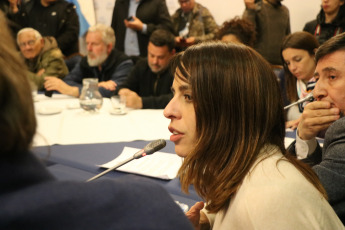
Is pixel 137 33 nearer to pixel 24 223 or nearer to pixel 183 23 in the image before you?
pixel 183 23

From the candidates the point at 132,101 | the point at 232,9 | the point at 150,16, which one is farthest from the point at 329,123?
the point at 232,9

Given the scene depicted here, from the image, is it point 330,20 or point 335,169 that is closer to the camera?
point 335,169

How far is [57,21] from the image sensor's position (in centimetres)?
456

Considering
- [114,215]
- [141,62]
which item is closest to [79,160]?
[114,215]

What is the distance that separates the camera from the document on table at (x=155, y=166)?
4.78ft

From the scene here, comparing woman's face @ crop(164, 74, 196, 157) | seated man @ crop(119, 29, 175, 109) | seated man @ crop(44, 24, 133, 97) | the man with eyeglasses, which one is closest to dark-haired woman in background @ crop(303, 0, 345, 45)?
the man with eyeglasses

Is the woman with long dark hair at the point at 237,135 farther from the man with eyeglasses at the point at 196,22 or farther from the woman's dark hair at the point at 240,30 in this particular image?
the man with eyeglasses at the point at 196,22

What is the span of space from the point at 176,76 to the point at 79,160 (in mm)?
852

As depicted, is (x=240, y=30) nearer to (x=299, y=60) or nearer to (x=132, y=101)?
(x=299, y=60)

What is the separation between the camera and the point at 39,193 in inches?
16.2

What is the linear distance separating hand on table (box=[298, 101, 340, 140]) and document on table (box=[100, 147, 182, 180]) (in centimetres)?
52

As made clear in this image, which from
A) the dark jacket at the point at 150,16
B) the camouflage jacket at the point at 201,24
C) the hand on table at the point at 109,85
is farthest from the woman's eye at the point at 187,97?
the camouflage jacket at the point at 201,24

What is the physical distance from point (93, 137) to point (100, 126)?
203 mm

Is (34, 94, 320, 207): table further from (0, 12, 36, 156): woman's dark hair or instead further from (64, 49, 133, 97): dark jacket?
(0, 12, 36, 156): woman's dark hair
